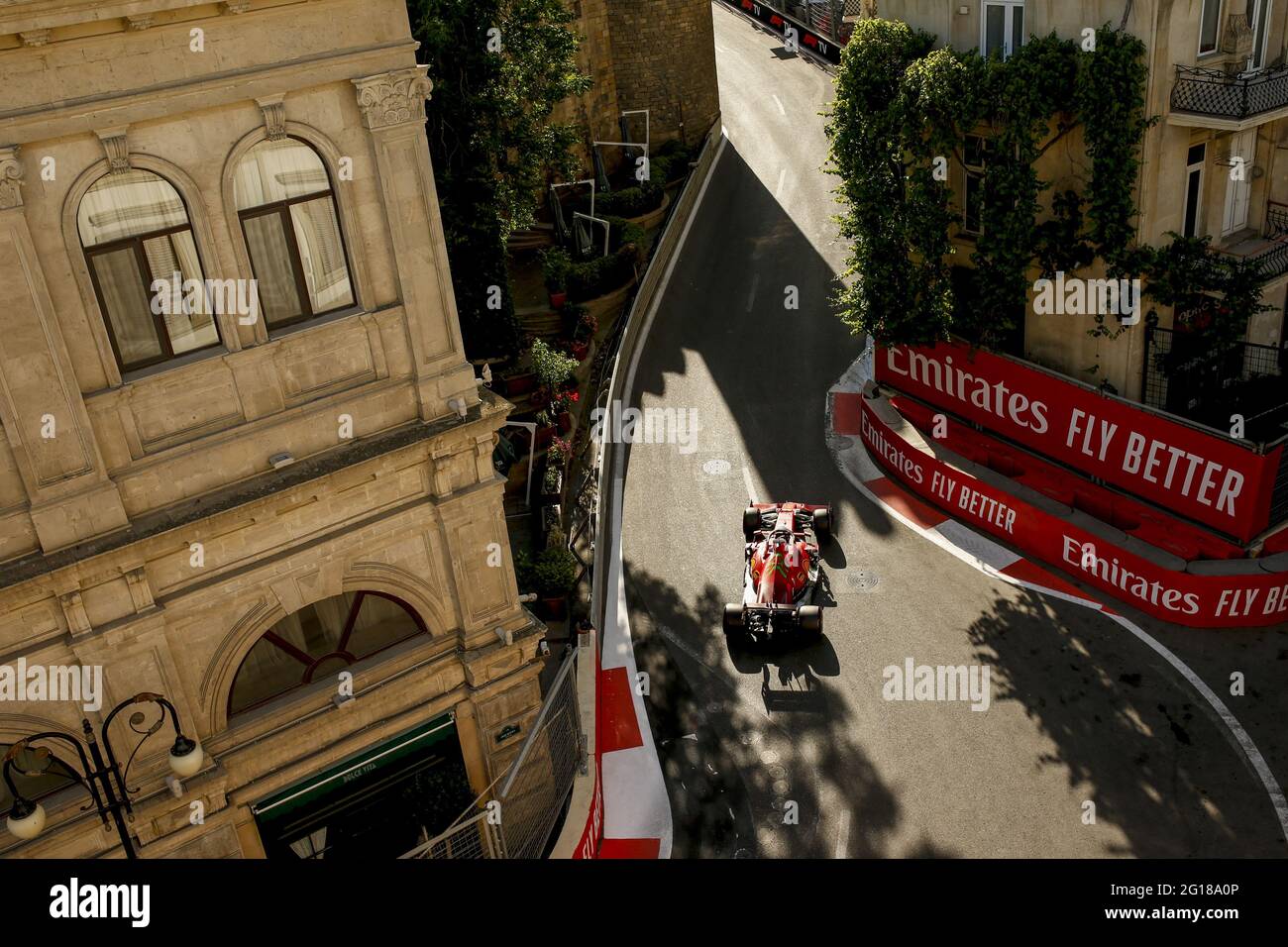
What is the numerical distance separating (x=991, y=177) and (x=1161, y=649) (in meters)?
10.8

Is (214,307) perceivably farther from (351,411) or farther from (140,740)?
(140,740)

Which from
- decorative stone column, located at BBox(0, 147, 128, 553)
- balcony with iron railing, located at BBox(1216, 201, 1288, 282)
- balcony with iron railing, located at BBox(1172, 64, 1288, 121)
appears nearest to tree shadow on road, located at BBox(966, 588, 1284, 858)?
balcony with iron railing, located at BBox(1216, 201, 1288, 282)

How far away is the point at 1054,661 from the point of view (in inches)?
915

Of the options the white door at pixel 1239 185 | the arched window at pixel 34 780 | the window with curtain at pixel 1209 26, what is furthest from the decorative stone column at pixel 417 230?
the white door at pixel 1239 185

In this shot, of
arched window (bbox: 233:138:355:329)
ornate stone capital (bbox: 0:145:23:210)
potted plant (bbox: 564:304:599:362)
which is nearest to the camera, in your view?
ornate stone capital (bbox: 0:145:23:210)

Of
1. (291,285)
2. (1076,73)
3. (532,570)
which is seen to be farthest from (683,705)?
(1076,73)

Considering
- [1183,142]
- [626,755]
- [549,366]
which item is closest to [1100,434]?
[1183,142]

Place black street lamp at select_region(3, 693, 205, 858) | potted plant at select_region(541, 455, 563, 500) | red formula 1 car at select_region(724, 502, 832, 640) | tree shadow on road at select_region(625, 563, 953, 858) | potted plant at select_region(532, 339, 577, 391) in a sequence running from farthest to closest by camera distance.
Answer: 1. potted plant at select_region(532, 339, 577, 391)
2. potted plant at select_region(541, 455, 563, 500)
3. red formula 1 car at select_region(724, 502, 832, 640)
4. tree shadow on road at select_region(625, 563, 953, 858)
5. black street lamp at select_region(3, 693, 205, 858)

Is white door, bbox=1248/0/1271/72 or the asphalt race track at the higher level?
white door, bbox=1248/0/1271/72

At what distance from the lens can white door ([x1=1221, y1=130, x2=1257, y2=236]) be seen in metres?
26.9

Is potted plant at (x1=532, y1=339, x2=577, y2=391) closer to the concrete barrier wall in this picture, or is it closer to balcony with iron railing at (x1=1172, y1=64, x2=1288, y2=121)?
the concrete barrier wall

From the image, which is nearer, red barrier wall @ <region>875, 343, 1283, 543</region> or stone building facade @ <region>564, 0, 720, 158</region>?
red barrier wall @ <region>875, 343, 1283, 543</region>

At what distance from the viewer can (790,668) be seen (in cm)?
2388

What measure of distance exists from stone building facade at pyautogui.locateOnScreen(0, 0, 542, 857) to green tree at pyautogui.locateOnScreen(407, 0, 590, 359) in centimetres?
1352
